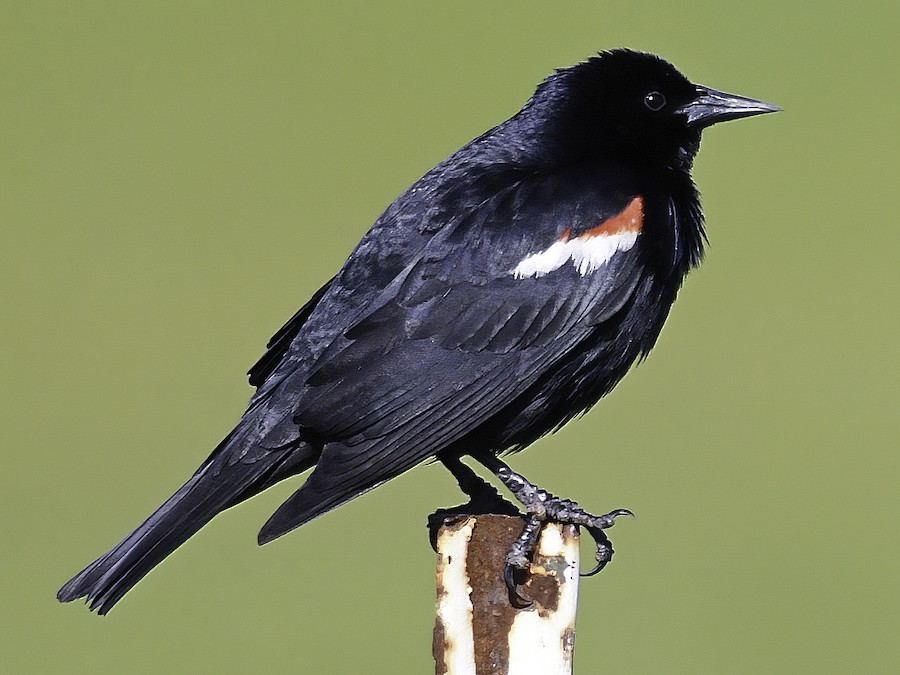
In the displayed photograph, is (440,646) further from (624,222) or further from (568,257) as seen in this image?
(624,222)

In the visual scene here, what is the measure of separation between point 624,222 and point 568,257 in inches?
8.1

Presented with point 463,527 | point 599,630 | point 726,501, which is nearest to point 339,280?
point 463,527

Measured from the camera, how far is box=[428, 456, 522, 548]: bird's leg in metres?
3.88

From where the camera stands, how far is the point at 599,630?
661cm

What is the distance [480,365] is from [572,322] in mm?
299

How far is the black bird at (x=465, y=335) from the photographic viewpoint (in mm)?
3674

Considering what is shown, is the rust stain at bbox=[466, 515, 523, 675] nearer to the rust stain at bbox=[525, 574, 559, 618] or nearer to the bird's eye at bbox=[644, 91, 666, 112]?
the rust stain at bbox=[525, 574, 559, 618]

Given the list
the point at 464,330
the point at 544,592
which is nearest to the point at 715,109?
the point at 464,330

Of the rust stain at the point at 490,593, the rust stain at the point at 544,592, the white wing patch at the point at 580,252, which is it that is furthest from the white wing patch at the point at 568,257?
the rust stain at the point at 544,592

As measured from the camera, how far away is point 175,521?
12.0 feet

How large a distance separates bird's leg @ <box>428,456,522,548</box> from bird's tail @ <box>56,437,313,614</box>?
398mm

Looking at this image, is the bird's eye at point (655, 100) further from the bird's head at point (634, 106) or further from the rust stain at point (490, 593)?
the rust stain at point (490, 593)

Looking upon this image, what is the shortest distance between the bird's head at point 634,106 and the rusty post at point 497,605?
5.17 ft

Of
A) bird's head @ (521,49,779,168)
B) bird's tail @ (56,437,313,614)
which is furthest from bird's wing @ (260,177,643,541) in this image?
bird's head @ (521,49,779,168)
